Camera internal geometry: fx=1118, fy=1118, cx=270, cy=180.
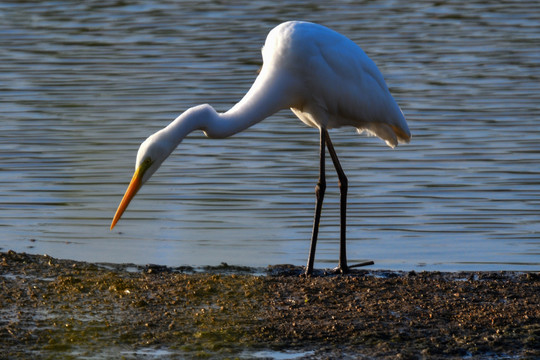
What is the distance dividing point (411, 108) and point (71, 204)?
519 cm

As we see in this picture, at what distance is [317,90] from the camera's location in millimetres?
8336

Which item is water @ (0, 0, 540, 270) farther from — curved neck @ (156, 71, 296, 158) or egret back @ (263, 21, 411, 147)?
egret back @ (263, 21, 411, 147)

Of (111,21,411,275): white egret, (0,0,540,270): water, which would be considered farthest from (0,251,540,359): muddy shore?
(111,21,411,275): white egret

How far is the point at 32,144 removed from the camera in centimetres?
1218

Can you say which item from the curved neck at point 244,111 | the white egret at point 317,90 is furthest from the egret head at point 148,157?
the white egret at point 317,90

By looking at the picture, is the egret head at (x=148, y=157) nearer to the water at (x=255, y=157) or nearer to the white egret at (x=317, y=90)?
the water at (x=255, y=157)

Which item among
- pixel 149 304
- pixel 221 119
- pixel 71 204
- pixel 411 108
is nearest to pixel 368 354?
pixel 149 304

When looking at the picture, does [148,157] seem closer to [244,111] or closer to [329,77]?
[244,111]

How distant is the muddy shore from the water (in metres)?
0.56

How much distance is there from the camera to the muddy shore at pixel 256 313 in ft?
18.9

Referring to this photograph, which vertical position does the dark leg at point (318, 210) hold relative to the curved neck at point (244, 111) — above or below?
below

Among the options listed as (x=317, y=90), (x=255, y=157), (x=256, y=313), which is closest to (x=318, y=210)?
(x=317, y=90)

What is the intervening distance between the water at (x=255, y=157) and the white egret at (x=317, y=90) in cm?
82

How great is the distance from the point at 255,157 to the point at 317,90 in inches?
131
